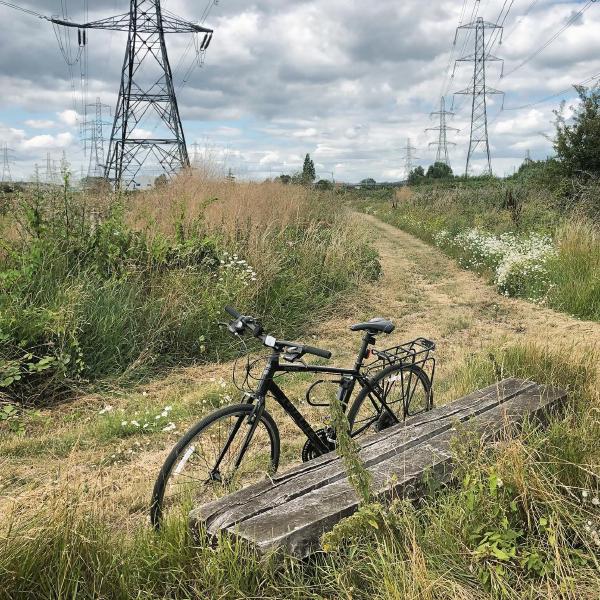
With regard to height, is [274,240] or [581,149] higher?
[581,149]

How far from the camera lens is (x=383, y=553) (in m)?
2.24

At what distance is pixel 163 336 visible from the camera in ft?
19.8

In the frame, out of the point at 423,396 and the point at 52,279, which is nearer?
the point at 423,396

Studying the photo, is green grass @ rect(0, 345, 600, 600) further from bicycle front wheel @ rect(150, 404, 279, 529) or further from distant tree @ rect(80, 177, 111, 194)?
distant tree @ rect(80, 177, 111, 194)

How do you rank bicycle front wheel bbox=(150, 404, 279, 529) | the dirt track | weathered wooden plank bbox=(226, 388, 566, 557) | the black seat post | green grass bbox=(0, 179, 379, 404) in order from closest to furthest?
weathered wooden plank bbox=(226, 388, 566, 557) < bicycle front wheel bbox=(150, 404, 279, 529) < the black seat post < green grass bbox=(0, 179, 379, 404) < the dirt track

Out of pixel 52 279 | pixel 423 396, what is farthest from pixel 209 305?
pixel 423 396

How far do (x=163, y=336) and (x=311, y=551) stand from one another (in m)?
4.19

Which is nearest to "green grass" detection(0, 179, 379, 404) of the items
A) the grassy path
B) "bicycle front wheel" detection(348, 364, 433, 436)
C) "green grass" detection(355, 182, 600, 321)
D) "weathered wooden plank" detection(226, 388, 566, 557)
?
the grassy path

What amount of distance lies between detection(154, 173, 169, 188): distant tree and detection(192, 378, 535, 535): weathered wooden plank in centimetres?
705

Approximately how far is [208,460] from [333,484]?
788mm

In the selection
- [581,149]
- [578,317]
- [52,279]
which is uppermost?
[581,149]

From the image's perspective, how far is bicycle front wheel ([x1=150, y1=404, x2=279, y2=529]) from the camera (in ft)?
9.16

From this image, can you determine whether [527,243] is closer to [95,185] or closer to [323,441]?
[95,185]

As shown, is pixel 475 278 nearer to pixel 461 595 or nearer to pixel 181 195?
pixel 181 195
